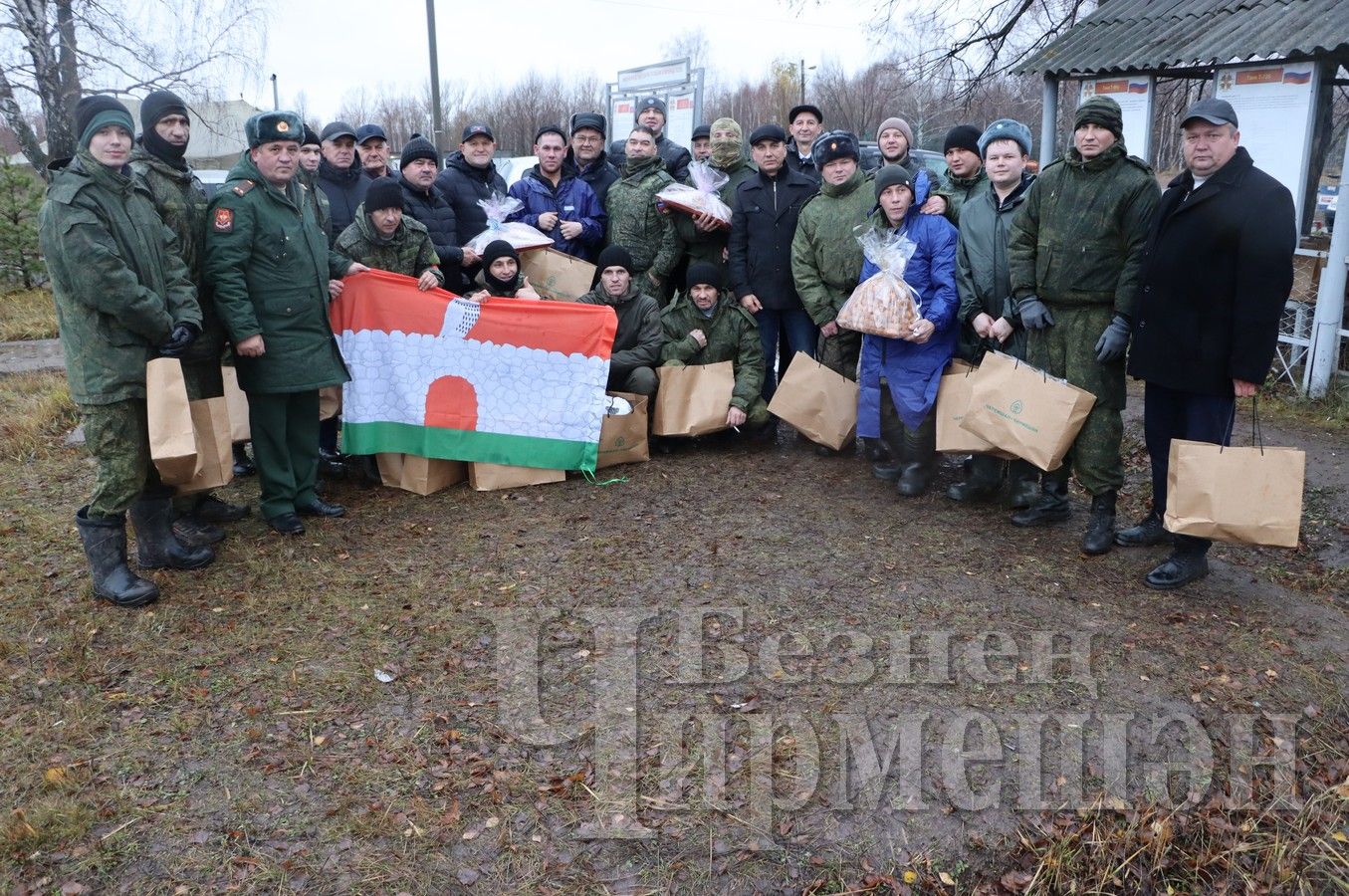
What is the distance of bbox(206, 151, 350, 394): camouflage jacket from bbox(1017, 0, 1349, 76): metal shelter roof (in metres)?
6.88

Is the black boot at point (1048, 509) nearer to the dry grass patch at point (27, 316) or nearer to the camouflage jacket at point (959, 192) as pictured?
the camouflage jacket at point (959, 192)

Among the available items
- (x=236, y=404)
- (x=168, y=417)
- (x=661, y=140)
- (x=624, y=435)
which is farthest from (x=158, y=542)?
(x=661, y=140)

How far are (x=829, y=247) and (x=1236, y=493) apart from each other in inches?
105

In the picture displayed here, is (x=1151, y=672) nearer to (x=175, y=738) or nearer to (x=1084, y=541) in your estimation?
(x=1084, y=541)

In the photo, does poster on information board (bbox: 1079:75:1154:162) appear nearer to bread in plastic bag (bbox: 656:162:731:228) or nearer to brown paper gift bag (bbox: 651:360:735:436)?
bread in plastic bag (bbox: 656:162:731:228)

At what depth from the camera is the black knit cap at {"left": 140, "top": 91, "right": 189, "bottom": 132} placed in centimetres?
453

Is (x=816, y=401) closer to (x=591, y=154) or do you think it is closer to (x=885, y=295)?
(x=885, y=295)

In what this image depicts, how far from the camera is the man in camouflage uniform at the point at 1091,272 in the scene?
4617 mm

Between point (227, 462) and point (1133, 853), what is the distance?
407 cm

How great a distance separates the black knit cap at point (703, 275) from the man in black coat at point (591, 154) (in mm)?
863

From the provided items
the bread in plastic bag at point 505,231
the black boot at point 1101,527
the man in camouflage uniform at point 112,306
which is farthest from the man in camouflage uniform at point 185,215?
the black boot at point 1101,527

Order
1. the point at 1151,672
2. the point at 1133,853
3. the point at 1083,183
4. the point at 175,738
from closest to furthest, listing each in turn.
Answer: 1. the point at 1133,853
2. the point at 175,738
3. the point at 1151,672
4. the point at 1083,183

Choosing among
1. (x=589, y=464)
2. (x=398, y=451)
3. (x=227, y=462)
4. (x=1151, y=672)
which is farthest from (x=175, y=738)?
(x=1151, y=672)

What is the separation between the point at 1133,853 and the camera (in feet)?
9.93
